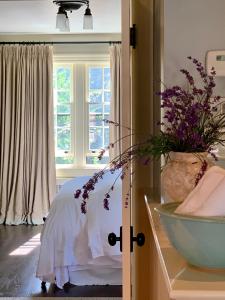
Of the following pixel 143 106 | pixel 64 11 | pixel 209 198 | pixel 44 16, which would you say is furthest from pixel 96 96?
pixel 209 198

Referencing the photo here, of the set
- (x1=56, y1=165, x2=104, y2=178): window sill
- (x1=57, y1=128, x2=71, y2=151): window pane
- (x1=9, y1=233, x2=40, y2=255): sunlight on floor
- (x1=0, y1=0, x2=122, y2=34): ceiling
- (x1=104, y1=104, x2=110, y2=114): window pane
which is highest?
(x1=0, y1=0, x2=122, y2=34): ceiling

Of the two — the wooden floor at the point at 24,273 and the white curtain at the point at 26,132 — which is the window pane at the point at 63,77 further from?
the wooden floor at the point at 24,273

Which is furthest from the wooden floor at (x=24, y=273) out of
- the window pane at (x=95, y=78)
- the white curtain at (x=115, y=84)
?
the window pane at (x=95, y=78)

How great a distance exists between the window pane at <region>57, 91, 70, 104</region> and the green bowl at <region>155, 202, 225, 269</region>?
538 centimetres

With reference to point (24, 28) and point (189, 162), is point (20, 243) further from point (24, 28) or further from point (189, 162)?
point (189, 162)

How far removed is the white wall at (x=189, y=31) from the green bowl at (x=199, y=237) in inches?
26.4

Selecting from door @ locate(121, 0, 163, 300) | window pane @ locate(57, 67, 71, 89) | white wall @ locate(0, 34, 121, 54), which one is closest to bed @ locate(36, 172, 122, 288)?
door @ locate(121, 0, 163, 300)

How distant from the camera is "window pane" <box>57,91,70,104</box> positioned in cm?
604

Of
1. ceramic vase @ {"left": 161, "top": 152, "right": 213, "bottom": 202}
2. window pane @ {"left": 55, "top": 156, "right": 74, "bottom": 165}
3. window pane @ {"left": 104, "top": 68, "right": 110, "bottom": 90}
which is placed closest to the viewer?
ceramic vase @ {"left": 161, "top": 152, "right": 213, "bottom": 202}

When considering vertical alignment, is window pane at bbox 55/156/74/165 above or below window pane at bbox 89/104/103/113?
below

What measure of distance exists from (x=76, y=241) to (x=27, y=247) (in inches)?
58.9

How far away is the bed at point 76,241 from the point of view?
3469 mm

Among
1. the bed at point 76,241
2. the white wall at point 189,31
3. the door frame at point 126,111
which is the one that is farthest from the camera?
the bed at point 76,241

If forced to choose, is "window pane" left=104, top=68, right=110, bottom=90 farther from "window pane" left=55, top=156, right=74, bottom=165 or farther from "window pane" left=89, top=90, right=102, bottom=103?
"window pane" left=55, top=156, right=74, bottom=165
